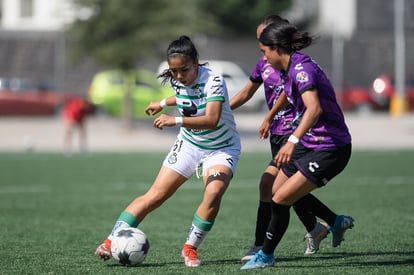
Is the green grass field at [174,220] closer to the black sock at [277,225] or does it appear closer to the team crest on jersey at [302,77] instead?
the black sock at [277,225]

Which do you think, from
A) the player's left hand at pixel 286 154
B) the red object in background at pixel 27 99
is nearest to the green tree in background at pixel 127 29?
the red object in background at pixel 27 99

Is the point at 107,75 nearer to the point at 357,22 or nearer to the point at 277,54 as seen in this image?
the point at 357,22

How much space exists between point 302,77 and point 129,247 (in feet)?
6.71

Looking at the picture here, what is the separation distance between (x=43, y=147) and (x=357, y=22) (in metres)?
24.1

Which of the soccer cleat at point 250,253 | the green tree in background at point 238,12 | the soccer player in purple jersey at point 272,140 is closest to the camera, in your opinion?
the soccer cleat at point 250,253

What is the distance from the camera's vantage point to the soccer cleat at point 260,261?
24.3ft

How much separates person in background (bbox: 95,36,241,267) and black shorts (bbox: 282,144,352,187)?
721 mm

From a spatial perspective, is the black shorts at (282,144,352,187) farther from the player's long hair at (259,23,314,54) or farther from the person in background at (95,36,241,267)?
the player's long hair at (259,23,314,54)

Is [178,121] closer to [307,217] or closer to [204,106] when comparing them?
[204,106]

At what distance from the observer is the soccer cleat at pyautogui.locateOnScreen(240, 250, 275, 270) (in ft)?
24.3

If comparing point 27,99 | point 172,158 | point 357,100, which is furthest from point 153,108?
point 357,100

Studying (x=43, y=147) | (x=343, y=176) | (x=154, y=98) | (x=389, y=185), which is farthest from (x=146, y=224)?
(x=154, y=98)

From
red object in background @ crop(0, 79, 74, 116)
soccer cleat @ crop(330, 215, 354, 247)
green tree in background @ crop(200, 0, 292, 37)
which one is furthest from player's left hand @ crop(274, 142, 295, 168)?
green tree in background @ crop(200, 0, 292, 37)

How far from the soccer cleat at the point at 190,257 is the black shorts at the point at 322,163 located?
117 cm
